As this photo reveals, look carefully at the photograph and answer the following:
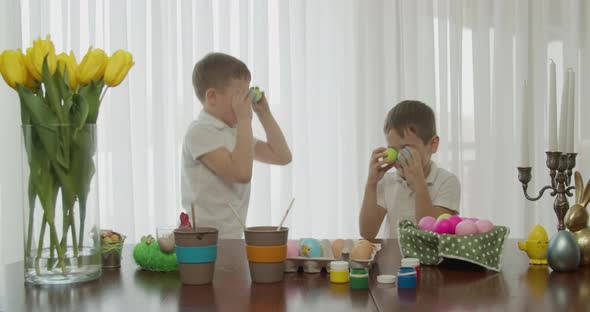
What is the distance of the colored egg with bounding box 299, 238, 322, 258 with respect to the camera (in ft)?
4.47

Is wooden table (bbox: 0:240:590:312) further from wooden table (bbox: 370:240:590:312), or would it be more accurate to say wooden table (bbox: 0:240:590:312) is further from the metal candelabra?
the metal candelabra

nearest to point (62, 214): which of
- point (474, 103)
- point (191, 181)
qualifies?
point (191, 181)

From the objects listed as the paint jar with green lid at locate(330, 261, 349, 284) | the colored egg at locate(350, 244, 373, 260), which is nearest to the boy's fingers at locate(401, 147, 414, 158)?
the colored egg at locate(350, 244, 373, 260)

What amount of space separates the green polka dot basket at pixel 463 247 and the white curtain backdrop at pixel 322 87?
1.96 metres

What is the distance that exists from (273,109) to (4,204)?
52.9 inches

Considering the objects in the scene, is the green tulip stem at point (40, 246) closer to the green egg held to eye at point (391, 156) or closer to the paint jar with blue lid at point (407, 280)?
the paint jar with blue lid at point (407, 280)

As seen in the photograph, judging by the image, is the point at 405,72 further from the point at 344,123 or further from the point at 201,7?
the point at 201,7

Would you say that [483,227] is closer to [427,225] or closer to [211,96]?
[427,225]

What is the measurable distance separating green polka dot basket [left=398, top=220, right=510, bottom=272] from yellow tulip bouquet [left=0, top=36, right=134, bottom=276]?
2.12 ft

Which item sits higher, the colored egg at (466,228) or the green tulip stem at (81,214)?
the green tulip stem at (81,214)

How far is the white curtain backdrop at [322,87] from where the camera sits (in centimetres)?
332

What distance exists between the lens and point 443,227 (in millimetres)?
1411

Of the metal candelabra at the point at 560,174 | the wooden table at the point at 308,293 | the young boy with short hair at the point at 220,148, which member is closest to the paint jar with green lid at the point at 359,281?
the wooden table at the point at 308,293

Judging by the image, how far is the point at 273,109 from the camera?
11.0 ft
